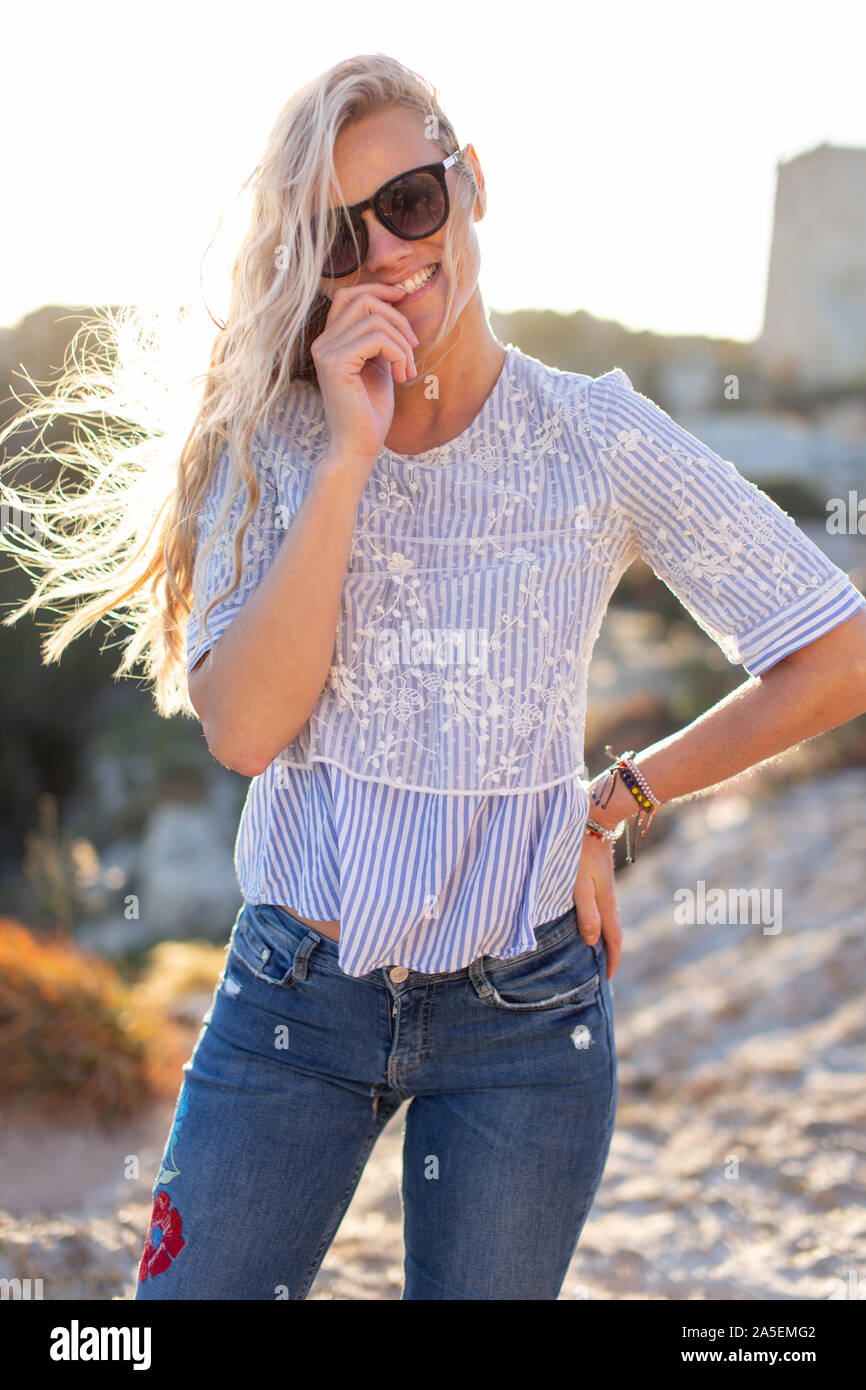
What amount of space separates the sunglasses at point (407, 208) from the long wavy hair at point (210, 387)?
0.03m

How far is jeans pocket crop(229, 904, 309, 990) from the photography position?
5.41 feet

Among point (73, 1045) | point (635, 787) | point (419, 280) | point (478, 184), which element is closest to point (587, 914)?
point (635, 787)

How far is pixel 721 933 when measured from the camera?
25.3 ft

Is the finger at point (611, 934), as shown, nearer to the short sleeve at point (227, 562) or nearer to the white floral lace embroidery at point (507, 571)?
the white floral lace embroidery at point (507, 571)

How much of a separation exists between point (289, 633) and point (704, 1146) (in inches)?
161

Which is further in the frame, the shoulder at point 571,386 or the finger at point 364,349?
the shoulder at point 571,386

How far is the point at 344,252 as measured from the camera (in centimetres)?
170

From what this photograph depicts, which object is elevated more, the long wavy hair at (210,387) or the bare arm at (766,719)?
the long wavy hair at (210,387)

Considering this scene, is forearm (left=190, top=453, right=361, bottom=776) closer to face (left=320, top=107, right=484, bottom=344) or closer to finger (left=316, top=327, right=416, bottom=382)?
finger (left=316, top=327, right=416, bottom=382)

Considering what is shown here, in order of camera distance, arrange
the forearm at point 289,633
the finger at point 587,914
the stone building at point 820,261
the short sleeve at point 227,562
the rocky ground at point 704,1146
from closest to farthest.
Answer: the forearm at point 289,633 → the short sleeve at point 227,562 → the finger at point 587,914 → the rocky ground at point 704,1146 → the stone building at point 820,261

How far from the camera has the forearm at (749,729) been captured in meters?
1.72

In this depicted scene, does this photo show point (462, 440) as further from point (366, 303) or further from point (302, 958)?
point (302, 958)

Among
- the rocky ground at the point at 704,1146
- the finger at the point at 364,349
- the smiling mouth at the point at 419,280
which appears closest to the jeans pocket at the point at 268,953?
the finger at the point at 364,349

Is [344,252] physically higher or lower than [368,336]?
higher
